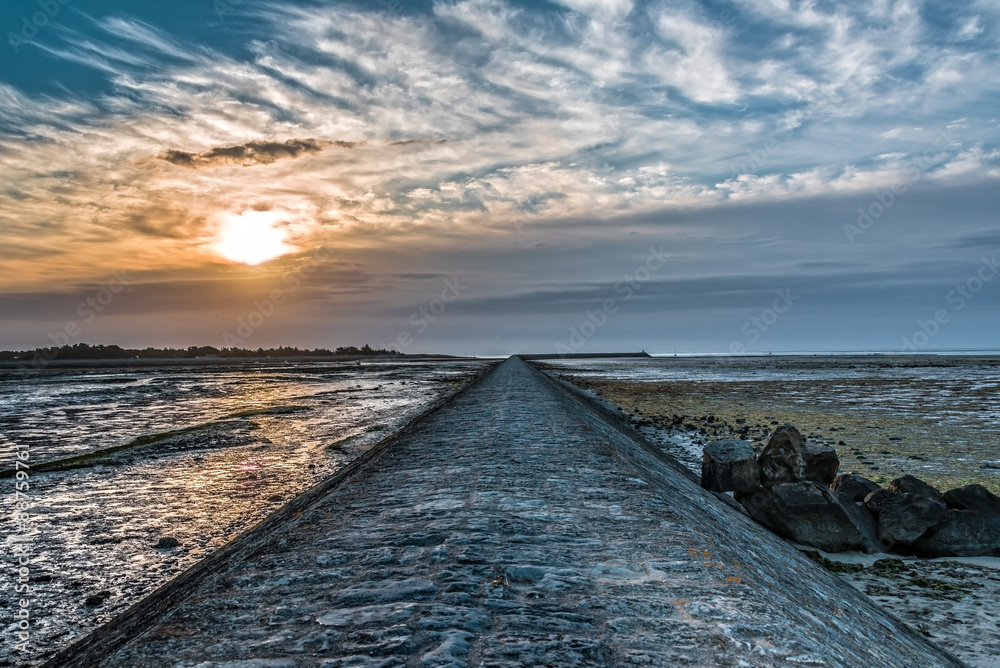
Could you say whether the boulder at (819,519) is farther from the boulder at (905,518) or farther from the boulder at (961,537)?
the boulder at (961,537)

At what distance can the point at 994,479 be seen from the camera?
10188 millimetres

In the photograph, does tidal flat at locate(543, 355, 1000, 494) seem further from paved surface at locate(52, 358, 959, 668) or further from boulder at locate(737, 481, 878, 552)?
paved surface at locate(52, 358, 959, 668)

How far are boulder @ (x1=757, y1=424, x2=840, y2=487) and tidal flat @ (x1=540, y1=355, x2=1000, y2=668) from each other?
6.39ft

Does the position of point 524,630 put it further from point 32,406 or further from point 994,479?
point 32,406

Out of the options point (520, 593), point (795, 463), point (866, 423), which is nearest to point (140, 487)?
point (520, 593)

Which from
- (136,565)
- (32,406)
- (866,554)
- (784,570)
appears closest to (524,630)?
(784,570)

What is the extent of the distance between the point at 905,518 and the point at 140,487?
1063cm

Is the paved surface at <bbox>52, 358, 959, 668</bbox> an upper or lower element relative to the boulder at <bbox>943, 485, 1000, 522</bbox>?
upper

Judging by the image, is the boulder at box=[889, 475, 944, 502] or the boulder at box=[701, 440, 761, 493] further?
the boulder at box=[701, 440, 761, 493]

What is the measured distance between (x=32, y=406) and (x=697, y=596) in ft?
95.5

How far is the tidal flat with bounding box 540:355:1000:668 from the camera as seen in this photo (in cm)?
511

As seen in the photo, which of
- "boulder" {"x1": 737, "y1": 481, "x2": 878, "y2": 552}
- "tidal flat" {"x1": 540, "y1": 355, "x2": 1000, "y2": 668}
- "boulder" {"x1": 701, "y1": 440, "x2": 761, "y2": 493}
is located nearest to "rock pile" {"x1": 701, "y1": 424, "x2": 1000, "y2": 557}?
"boulder" {"x1": 737, "y1": 481, "x2": 878, "y2": 552}

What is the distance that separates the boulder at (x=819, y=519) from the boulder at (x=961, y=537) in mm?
522

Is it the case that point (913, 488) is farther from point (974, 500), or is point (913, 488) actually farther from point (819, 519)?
point (819, 519)
